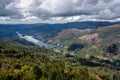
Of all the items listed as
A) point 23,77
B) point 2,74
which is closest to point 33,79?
point 23,77

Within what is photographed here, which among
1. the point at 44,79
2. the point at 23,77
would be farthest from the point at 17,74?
the point at 44,79

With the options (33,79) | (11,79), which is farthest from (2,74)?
(33,79)

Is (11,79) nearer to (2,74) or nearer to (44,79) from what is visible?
(2,74)

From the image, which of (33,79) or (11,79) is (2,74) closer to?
(11,79)

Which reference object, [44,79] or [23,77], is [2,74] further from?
[44,79]

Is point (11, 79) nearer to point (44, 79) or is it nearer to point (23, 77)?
point (23, 77)

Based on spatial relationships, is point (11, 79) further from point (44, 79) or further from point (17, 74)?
point (44, 79)
